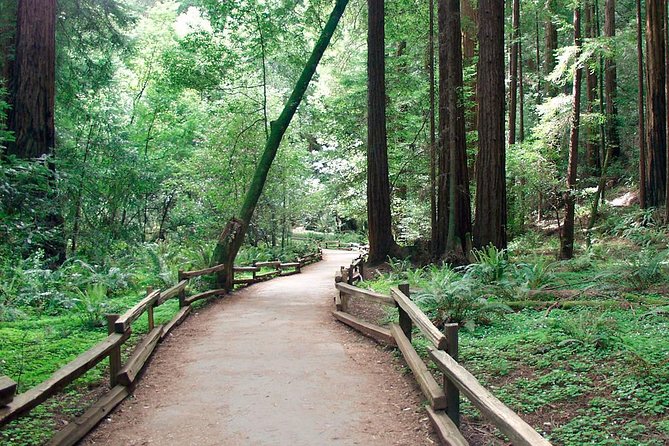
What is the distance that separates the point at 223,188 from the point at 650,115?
47.6 ft

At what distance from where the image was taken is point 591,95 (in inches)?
784

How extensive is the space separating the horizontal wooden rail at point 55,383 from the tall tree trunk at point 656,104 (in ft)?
51.6

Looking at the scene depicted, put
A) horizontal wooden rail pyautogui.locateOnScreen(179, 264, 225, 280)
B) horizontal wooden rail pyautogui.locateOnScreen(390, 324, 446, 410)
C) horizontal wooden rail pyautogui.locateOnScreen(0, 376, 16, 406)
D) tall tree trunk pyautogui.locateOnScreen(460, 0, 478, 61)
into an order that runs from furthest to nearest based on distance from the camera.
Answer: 1. tall tree trunk pyautogui.locateOnScreen(460, 0, 478, 61)
2. horizontal wooden rail pyautogui.locateOnScreen(179, 264, 225, 280)
3. horizontal wooden rail pyautogui.locateOnScreen(390, 324, 446, 410)
4. horizontal wooden rail pyautogui.locateOnScreen(0, 376, 16, 406)

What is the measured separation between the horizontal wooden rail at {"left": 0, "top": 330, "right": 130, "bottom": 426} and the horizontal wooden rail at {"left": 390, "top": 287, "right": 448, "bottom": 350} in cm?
305

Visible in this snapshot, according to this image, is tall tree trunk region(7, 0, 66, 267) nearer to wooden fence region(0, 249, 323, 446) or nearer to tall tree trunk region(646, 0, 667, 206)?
wooden fence region(0, 249, 323, 446)

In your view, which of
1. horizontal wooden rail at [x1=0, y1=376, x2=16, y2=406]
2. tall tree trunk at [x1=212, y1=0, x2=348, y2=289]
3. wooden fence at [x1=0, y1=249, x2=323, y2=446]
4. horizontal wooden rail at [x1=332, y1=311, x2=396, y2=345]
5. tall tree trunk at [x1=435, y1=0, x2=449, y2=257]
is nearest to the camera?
horizontal wooden rail at [x1=0, y1=376, x2=16, y2=406]

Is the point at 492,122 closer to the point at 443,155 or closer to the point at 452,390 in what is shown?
the point at 443,155

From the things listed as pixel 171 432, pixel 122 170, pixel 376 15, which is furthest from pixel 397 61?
pixel 171 432

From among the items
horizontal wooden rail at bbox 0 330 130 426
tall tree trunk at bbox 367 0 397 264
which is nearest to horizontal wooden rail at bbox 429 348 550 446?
horizontal wooden rail at bbox 0 330 130 426

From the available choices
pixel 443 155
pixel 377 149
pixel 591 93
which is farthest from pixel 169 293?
pixel 591 93

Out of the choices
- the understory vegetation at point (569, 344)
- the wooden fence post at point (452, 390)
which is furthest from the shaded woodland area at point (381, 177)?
the wooden fence post at point (452, 390)

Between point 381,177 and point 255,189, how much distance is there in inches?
163

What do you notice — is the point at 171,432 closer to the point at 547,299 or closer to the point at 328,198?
the point at 547,299

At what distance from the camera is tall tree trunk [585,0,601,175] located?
62.5 ft
